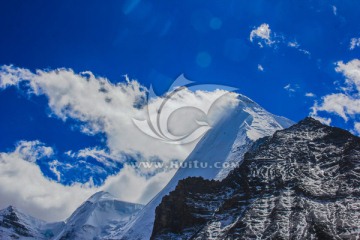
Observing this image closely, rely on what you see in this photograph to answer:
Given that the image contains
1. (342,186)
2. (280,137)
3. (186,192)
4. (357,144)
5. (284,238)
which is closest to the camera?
(284,238)

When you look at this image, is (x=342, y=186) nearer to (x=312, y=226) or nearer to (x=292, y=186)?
(x=292, y=186)

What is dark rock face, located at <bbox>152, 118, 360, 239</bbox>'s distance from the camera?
80.2 meters

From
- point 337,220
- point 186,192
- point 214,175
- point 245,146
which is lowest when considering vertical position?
point 337,220

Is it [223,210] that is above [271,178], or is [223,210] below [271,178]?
below

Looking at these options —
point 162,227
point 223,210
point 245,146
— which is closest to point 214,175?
point 245,146

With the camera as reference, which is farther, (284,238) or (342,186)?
(342,186)

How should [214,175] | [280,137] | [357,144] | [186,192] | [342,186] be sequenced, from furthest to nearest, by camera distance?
[214,175], [280,137], [186,192], [357,144], [342,186]

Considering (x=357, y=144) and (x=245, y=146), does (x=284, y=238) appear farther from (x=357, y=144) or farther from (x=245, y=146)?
(x=245, y=146)

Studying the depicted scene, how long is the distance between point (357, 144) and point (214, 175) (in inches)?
3321

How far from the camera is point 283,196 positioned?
92625 mm

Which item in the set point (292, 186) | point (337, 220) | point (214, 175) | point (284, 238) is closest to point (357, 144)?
point (292, 186)

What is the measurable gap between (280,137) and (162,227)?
40.6 meters

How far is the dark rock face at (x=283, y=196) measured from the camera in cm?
8025

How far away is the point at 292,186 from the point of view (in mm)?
96625
